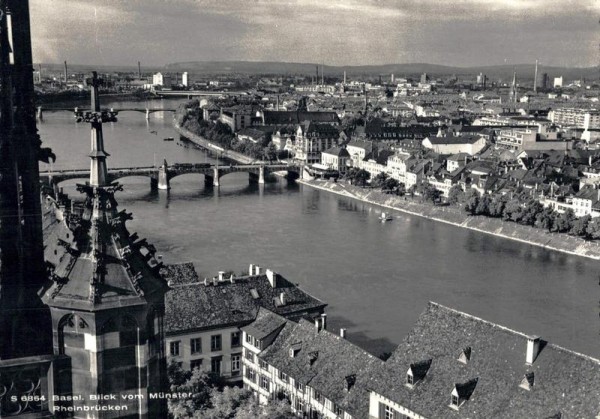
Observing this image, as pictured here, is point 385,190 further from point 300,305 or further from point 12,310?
point 12,310

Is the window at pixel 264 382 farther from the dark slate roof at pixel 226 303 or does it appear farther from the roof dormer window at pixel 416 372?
the roof dormer window at pixel 416 372

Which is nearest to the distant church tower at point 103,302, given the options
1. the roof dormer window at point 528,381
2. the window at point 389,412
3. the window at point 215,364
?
the roof dormer window at point 528,381

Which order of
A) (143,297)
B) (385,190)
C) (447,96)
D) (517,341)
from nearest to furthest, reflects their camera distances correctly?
(143,297) < (517,341) < (385,190) < (447,96)

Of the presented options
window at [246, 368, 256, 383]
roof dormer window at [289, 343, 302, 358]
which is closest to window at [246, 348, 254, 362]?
window at [246, 368, 256, 383]

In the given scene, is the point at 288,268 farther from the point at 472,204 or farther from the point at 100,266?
the point at 100,266

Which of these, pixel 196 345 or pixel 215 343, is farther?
pixel 215 343

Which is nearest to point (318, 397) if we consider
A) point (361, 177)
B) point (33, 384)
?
point (33, 384)

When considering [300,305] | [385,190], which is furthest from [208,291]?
[385,190]
